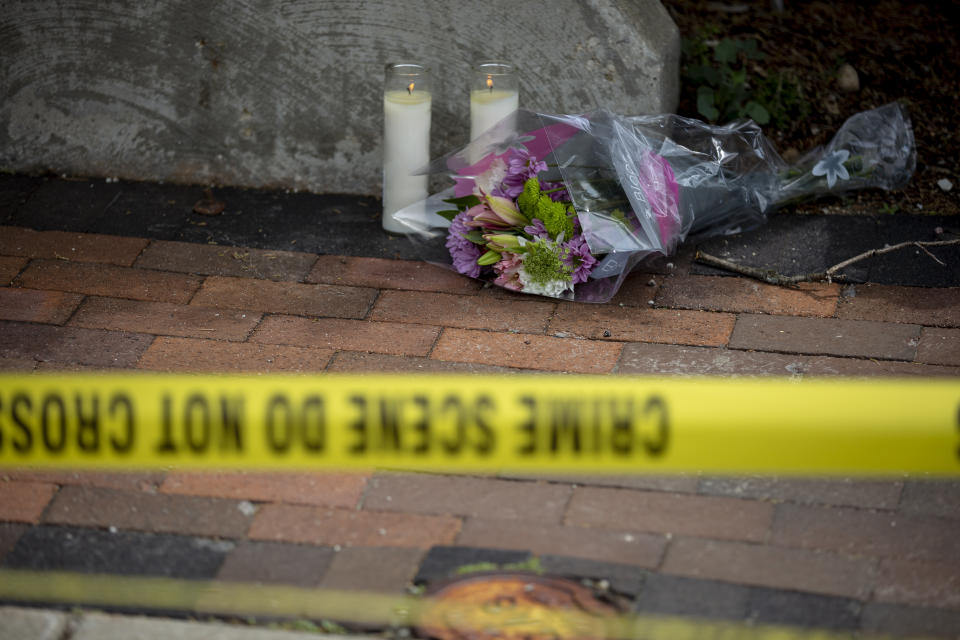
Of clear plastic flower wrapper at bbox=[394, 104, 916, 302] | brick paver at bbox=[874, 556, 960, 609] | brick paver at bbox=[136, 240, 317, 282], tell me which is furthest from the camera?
brick paver at bbox=[136, 240, 317, 282]

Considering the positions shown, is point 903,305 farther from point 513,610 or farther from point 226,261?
point 226,261

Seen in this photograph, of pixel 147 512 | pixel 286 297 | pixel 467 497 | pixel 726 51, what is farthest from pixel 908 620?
pixel 726 51

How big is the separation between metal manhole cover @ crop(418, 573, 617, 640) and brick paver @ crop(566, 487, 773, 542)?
10.6 inches

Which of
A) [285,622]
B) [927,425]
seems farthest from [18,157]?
[927,425]

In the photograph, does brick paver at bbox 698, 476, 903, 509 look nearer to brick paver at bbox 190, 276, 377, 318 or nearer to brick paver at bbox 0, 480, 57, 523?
brick paver at bbox 190, 276, 377, 318

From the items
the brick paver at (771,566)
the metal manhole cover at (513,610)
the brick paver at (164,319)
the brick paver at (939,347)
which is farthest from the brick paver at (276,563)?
the brick paver at (939,347)

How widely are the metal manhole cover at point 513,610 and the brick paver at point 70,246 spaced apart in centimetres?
212

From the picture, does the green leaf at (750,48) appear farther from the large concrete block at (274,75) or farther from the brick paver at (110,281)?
the brick paver at (110,281)

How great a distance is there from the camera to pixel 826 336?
3289 mm

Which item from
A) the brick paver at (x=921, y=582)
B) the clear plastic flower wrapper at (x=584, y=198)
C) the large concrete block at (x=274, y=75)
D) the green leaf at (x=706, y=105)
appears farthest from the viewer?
the green leaf at (x=706, y=105)

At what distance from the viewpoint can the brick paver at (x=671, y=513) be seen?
2477 millimetres

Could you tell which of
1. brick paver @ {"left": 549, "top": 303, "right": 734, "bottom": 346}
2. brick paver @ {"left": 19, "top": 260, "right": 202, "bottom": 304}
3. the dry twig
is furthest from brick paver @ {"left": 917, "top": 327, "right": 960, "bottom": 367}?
brick paver @ {"left": 19, "top": 260, "right": 202, "bottom": 304}

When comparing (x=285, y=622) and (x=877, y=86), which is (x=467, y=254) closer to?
(x=285, y=622)

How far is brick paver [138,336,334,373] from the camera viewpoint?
10.3 feet
